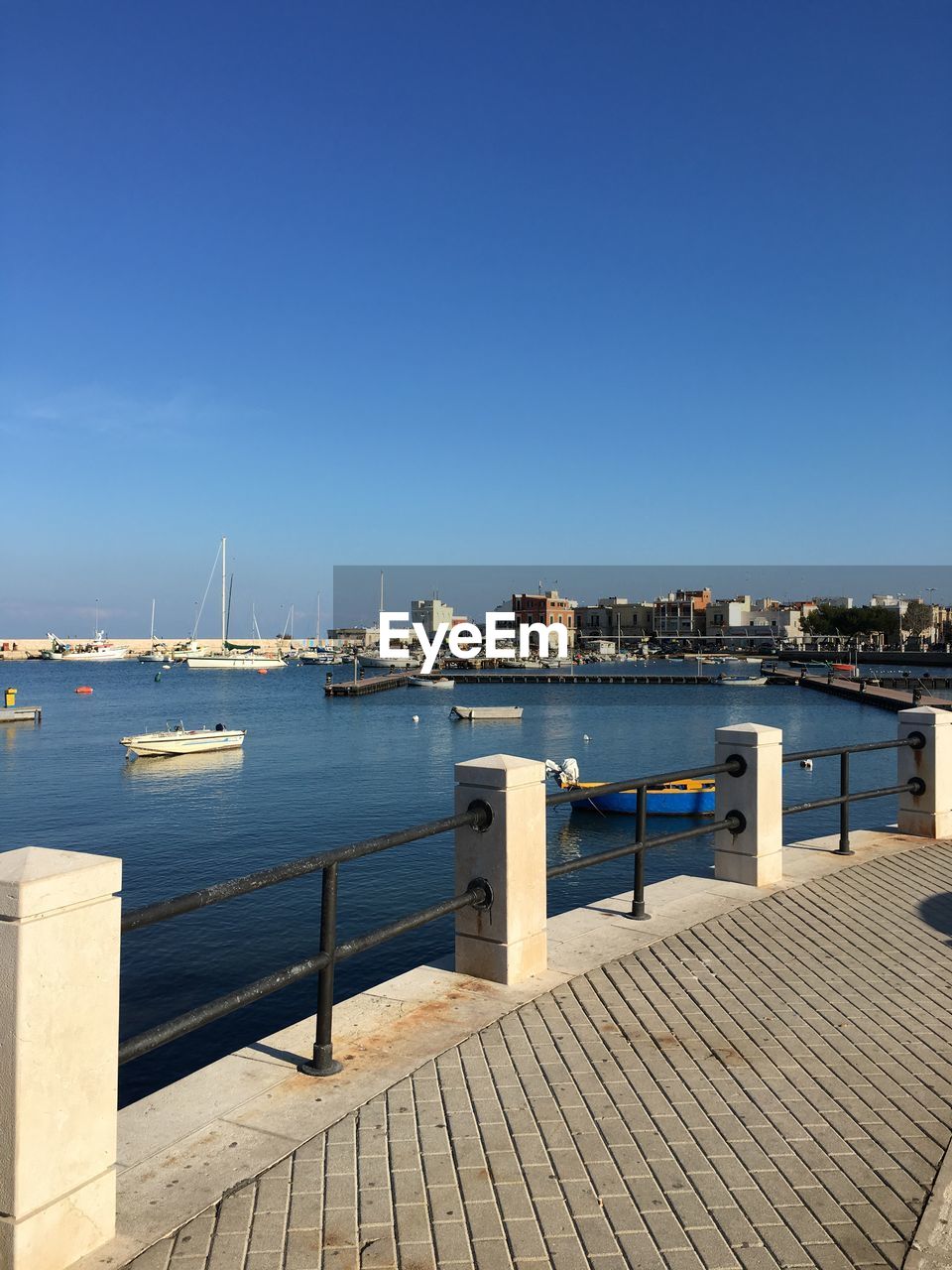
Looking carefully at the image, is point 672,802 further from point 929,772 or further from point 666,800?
point 929,772

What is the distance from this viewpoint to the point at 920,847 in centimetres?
1199

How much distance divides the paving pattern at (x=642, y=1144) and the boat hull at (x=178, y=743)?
54.5m

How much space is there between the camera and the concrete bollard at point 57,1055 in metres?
3.44

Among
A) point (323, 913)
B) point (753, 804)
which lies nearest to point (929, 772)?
point (753, 804)

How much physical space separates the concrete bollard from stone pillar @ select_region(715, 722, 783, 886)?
7.12m

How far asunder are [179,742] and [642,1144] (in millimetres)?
58085

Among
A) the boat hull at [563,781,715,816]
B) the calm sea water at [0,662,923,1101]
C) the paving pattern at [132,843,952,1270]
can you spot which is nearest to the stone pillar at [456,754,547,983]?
the paving pattern at [132,843,952,1270]

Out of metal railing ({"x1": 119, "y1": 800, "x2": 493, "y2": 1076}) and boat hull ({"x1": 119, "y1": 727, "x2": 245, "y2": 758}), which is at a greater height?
metal railing ({"x1": 119, "y1": 800, "x2": 493, "y2": 1076})

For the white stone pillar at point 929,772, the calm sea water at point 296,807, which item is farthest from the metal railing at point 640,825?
the white stone pillar at point 929,772

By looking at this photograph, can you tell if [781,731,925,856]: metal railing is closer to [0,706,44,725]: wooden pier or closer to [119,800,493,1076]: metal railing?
[119,800,493,1076]: metal railing

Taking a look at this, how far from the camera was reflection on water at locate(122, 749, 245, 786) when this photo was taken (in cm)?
5144

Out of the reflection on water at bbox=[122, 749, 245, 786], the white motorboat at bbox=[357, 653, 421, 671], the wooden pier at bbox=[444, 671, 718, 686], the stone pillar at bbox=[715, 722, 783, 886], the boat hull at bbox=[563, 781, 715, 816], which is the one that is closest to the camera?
the stone pillar at bbox=[715, 722, 783, 886]

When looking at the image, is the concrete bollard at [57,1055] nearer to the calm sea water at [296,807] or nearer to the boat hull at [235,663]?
the calm sea water at [296,807]

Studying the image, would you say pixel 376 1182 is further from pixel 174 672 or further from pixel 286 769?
pixel 174 672
